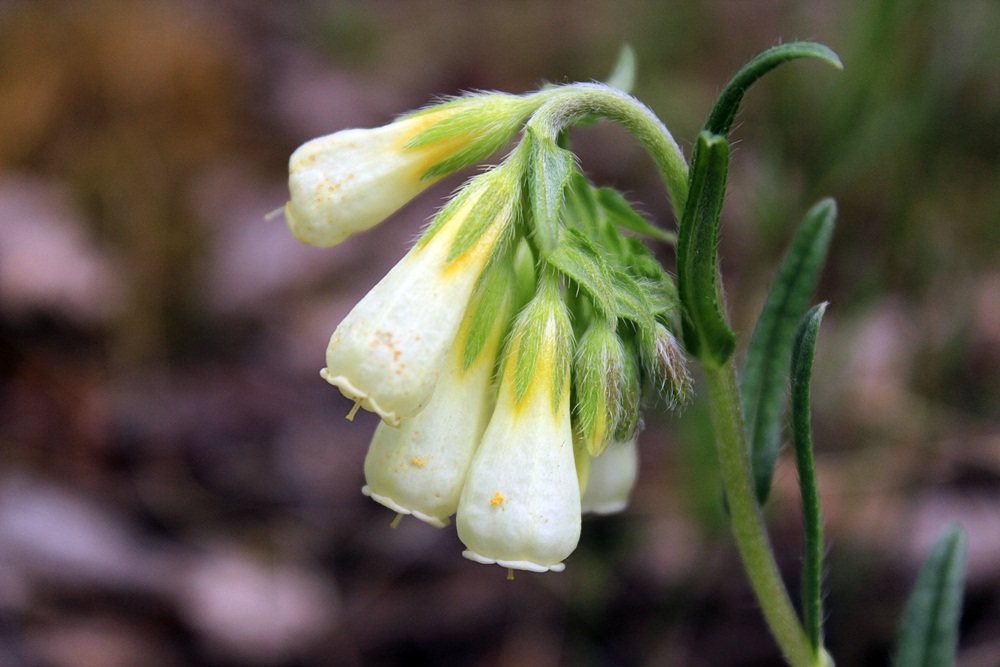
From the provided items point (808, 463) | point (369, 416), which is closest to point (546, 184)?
point (808, 463)

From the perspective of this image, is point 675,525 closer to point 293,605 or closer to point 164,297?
point 293,605

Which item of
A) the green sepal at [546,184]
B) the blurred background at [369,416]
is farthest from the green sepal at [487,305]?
the blurred background at [369,416]

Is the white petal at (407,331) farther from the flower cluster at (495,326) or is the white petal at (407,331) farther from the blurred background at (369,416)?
the blurred background at (369,416)

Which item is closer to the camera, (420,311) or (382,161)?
(420,311)

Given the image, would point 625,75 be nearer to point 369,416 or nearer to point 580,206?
point 580,206

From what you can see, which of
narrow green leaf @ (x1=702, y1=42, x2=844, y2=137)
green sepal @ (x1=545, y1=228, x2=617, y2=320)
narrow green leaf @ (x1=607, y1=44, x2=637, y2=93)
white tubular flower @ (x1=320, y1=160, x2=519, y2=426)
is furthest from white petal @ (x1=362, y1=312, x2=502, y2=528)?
narrow green leaf @ (x1=607, y1=44, x2=637, y2=93)

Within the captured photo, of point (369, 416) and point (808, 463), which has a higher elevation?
point (808, 463)

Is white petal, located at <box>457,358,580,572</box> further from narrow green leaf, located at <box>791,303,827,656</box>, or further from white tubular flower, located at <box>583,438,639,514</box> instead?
narrow green leaf, located at <box>791,303,827,656</box>
